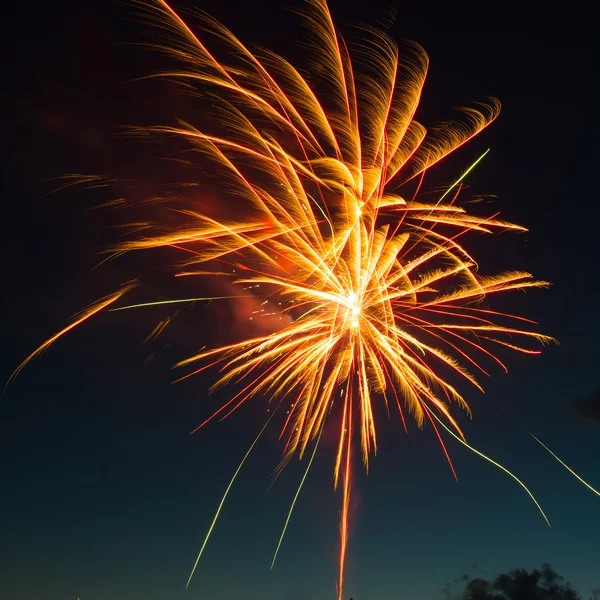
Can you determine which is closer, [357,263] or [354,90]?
[354,90]

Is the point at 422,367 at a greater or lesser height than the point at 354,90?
lesser

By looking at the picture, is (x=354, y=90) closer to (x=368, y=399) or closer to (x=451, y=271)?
(x=451, y=271)

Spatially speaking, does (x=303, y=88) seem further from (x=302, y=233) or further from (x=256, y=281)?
(x=256, y=281)

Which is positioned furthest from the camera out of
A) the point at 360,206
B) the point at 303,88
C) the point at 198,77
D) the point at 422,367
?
the point at 422,367

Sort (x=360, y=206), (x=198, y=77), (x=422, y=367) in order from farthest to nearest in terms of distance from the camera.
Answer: (x=422, y=367), (x=360, y=206), (x=198, y=77)

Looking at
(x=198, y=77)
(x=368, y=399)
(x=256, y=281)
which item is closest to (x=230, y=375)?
(x=256, y=281)

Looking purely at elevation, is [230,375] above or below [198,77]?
below

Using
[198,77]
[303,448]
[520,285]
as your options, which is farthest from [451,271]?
[198,77]

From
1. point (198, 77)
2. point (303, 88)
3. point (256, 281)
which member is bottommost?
point (256, 281)

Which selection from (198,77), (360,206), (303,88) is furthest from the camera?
(360,206)
